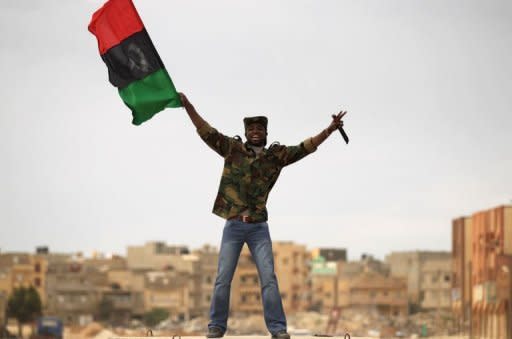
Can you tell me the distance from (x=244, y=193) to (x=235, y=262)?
0.77 m

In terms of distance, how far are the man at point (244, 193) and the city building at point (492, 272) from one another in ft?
428

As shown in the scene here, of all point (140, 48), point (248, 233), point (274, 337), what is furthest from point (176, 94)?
point (274, 337)

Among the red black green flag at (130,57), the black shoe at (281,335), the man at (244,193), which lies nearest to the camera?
the black shoe at (281,335)

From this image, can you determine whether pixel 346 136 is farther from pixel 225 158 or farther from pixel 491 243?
pixel 491 243

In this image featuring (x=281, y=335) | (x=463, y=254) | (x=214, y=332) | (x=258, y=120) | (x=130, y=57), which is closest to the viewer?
(x=281, y=335)

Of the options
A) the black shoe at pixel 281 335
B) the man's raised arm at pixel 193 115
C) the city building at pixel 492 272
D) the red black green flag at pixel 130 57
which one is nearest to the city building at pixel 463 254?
the city building at pixel 492 272

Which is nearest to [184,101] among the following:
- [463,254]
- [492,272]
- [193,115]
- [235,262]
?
[193,115]

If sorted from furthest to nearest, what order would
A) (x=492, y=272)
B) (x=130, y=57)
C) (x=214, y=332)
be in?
(x=492, y=272) → (x=130, y=57) → (x=214, y=332)

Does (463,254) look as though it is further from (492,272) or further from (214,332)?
(214,332)

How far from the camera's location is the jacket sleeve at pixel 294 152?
16.9m

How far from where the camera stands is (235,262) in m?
16.8

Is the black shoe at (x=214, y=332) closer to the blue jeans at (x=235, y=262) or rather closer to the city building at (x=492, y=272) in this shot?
the blue jeans at (x=235, y=262)

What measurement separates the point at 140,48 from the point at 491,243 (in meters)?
144

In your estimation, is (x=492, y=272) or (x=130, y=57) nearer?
(x=130, y=57)
